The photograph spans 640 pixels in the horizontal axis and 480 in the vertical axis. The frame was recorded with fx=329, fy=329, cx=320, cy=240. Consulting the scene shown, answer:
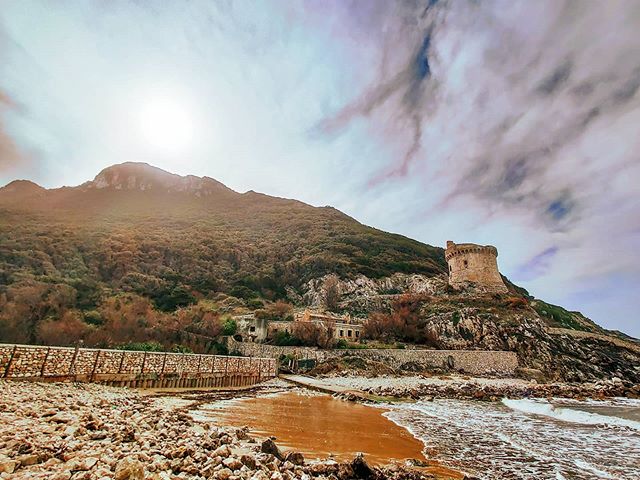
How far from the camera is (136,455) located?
4.70 metres

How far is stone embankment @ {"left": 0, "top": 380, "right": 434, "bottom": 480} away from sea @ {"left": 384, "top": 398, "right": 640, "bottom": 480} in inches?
104

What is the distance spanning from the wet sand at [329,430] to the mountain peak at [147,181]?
142 meters

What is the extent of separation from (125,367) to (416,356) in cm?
3403

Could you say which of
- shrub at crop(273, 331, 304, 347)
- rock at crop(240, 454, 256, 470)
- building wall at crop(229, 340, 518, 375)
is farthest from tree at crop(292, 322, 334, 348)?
rock at crop(240, 454, 256, 470)

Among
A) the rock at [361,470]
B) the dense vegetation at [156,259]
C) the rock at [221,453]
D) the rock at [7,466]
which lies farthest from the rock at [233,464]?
the dense vegetation at [156,259]

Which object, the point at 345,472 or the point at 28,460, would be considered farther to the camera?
the point at 345,472

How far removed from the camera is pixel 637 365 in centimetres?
Result: 4691

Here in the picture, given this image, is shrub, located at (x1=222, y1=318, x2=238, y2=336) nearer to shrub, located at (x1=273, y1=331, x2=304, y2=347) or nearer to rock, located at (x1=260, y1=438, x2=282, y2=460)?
shrub, located at (x1=273, y1=331, x2=304, y2=347)

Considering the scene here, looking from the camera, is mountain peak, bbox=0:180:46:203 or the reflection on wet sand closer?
the reflection on wet sand

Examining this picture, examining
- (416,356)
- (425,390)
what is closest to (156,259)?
(416,356)

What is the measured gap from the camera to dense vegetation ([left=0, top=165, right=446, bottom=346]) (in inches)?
1394

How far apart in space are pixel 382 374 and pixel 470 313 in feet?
70.7

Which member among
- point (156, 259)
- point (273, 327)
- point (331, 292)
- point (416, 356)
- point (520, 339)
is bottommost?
point (416, 356)

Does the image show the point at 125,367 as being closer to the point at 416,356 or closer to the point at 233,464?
the point at 233,464
